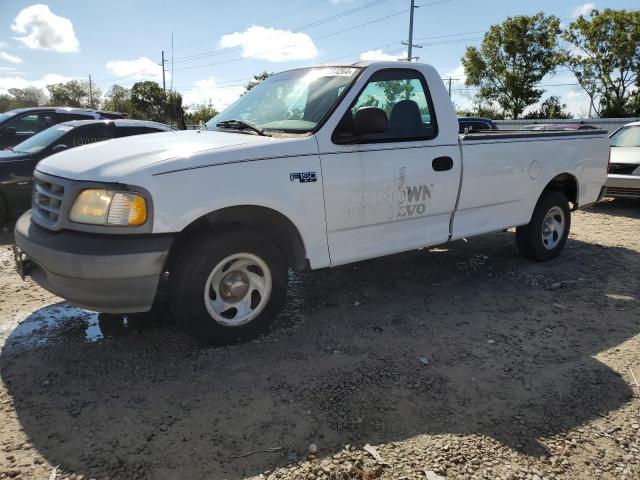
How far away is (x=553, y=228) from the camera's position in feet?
19.7

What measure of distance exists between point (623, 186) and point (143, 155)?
8.99m

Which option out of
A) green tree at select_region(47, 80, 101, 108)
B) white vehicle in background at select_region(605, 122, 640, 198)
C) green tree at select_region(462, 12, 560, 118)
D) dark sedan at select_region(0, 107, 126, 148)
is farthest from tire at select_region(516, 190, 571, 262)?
green tree at select_region(47, 80, 101, 108)

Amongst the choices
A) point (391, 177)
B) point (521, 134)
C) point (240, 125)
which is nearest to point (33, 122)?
point (240, 125)

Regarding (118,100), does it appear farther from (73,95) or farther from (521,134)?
(521,134)

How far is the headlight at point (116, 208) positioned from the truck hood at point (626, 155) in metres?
9.38

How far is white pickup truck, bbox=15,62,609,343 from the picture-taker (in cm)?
305

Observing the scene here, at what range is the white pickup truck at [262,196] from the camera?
3.05 metres

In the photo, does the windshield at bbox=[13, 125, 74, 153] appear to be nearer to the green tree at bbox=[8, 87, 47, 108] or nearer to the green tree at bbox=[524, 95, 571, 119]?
the green tree at bbox=[524, 95, 571, 119]

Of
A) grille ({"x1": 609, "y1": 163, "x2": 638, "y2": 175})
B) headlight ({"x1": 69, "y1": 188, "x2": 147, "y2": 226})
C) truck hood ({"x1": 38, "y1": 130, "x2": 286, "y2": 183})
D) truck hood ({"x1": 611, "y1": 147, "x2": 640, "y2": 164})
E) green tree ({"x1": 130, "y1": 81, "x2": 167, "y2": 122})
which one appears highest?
green tree ({"x1": 130, "y1": 81, "x2": 167, "y2": 122})

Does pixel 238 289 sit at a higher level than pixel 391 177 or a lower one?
lower

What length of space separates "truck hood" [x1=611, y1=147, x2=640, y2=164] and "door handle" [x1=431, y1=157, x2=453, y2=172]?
22.2 feet

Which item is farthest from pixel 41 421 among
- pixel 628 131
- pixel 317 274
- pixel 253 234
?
pixel 628 131

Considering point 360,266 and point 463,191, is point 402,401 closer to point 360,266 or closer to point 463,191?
point 463,191

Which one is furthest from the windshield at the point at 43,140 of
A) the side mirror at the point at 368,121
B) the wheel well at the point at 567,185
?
the wheel well at the point at 567,185
